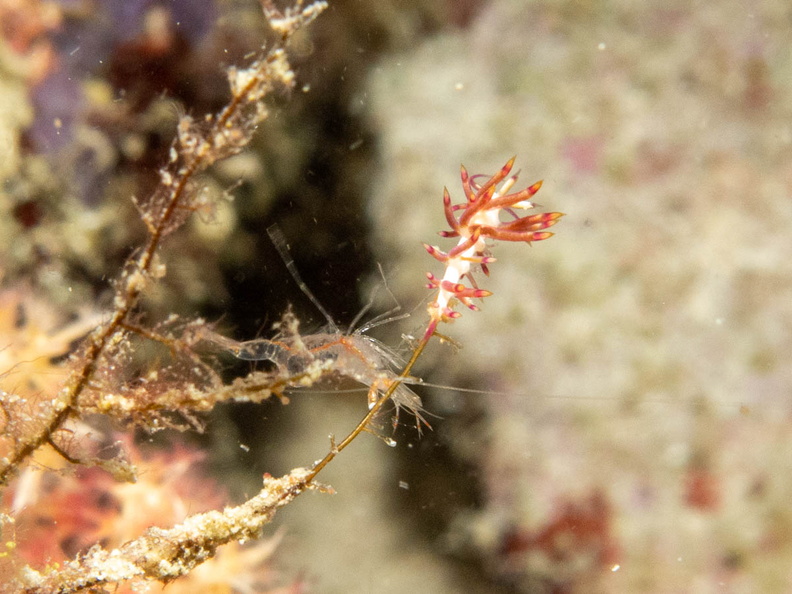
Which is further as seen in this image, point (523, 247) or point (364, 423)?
point (523, 247)

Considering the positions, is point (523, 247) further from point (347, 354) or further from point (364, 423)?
point (364, 423)

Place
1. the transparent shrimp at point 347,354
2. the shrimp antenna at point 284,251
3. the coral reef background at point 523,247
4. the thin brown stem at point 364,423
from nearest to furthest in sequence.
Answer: the thin brown stem at point 364,423
the transparent shrimp at point 347,354
the coral reef background at point 523,247
the shrimp antenna at point 284,251

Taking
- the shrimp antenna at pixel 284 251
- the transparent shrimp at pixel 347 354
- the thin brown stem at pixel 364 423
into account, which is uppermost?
the shrimp antenna at pixel 284 251

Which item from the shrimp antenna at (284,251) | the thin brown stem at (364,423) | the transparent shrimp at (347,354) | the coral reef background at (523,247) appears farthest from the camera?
the shrimp antenna at (284,251)

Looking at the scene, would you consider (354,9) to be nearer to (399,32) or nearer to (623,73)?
(399,32)

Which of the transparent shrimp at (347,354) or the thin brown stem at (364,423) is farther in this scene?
the transparent shrimp at (347,354)

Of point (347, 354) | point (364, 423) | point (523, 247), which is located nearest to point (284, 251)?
point (347, 354)

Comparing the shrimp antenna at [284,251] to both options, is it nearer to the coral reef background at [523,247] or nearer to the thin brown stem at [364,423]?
the coral reef background at [523,247]

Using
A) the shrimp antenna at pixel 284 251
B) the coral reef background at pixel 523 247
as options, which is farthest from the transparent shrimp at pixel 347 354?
the shrimp antenna at pixel 284 251

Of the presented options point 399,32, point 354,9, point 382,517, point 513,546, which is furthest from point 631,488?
point 354,9
